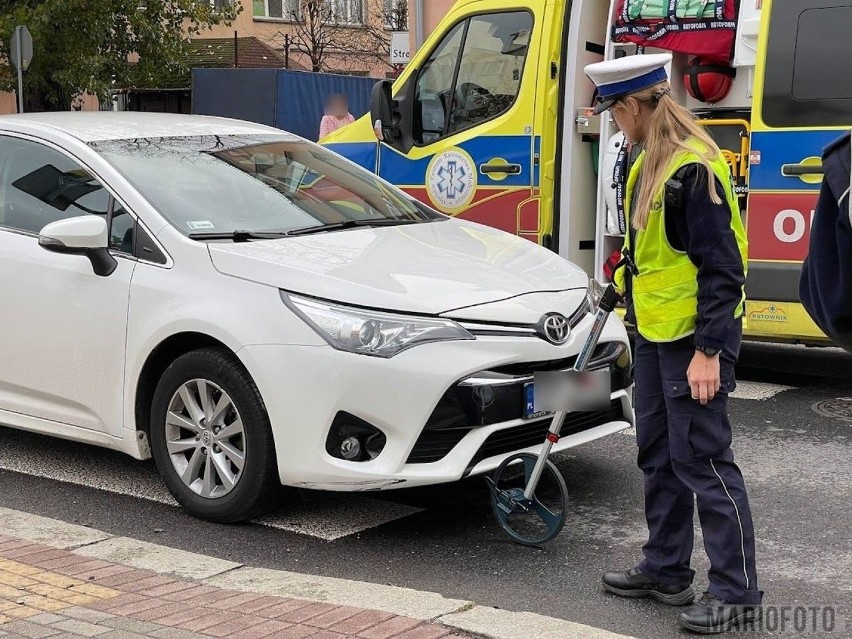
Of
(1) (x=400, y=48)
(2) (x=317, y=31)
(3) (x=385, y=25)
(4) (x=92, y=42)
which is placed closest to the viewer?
(1) (x=400, y=48)

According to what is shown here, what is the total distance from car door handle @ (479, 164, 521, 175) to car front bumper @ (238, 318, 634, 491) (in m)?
3.65

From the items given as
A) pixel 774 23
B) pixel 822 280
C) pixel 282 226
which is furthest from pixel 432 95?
pixel 822 280

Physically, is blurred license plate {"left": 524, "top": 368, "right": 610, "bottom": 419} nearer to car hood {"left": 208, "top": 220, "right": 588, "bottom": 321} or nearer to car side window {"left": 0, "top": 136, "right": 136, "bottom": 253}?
car hood {"left": 208, "top": 220, "right": 588, "bottom": 321}

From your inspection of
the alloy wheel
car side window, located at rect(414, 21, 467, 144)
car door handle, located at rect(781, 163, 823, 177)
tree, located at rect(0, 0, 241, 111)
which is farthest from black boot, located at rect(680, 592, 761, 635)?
tree, located at rect(0, 0, 241, 111)

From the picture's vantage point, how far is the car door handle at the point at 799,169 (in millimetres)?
6715

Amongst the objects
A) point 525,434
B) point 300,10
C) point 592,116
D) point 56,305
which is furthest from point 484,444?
point 300,10

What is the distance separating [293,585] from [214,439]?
2.81 feet

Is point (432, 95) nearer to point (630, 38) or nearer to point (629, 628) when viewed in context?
point (630, 38)

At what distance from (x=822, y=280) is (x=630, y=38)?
18.8 ft

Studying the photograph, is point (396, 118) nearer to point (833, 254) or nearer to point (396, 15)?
point (833, 254)

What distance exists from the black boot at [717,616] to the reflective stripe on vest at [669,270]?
814 millimetres

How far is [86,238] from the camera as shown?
4.95 metres

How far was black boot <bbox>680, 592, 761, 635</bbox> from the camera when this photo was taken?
12.0ft

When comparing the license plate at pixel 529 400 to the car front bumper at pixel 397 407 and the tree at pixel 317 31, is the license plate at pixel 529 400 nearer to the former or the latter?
the car front bumper at pixel 397 407
